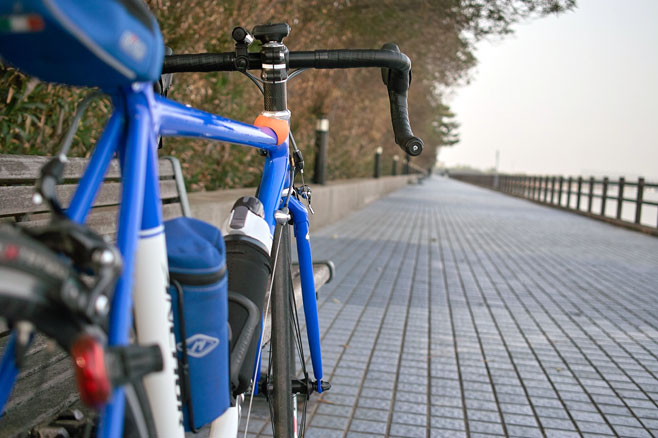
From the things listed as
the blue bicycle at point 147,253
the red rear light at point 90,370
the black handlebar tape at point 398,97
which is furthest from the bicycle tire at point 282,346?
the red rear light at point 90,370

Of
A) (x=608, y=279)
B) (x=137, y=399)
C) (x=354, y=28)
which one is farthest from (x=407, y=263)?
(x=137, y=399)

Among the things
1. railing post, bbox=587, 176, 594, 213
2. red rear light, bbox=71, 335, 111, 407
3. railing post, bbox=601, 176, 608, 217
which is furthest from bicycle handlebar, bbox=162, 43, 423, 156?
railing post, bbox=587, 176, 594, 213

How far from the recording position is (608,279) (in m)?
6.79

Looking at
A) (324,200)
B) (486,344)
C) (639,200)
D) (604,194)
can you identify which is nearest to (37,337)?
(486,344)

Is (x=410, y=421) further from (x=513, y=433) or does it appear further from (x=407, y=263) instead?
(x=407, y=263)

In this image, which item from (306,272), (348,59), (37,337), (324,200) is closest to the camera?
(348,59)

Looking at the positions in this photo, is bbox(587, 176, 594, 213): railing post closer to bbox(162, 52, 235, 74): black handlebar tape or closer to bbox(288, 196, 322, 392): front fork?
bbox(288, 196, 322, 392): front fork

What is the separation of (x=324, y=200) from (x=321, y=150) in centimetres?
124

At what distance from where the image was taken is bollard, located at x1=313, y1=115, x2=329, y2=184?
11.4 m

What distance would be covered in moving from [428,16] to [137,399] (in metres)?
10.2

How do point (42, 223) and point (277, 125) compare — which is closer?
point (277, 125)

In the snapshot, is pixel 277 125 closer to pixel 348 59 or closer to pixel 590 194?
pixel 348 59

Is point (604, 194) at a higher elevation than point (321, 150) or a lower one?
lower

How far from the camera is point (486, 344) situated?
4195 millimetres
